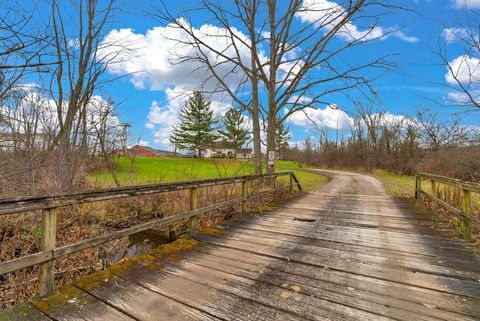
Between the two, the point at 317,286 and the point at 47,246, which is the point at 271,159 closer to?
the point at 317,286

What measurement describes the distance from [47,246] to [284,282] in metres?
2.43

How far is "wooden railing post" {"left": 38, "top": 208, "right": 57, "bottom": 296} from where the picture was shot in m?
2.65

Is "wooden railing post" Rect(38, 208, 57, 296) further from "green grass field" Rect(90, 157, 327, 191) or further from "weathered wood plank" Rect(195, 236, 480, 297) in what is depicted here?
"green grass field" Rect(90, 157, 327, 191)

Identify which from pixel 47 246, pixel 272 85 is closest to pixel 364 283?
pixel 47 246

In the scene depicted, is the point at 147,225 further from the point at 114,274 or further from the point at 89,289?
the point at 89,289

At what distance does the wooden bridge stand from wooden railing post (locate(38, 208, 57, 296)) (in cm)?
8

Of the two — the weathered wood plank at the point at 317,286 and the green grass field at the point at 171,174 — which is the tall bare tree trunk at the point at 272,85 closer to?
the green grass field at the point at 171,174

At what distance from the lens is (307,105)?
11.5m

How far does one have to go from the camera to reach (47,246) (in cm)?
266

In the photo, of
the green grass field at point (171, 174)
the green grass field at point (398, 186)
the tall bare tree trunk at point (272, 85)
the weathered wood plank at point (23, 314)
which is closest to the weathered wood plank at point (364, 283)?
the weathered wood plank at point (23, 314)

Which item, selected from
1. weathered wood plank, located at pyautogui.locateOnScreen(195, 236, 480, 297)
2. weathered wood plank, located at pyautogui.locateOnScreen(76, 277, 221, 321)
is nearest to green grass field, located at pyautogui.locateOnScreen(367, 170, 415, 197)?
weathered wood plank, located at pyautogui.locateOnScreen(195, 236, 480, 297)

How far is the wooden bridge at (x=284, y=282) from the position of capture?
2.44 metres

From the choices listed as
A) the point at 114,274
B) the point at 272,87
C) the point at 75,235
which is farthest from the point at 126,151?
the point at 114,274

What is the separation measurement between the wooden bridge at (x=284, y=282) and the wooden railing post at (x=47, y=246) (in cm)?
8
